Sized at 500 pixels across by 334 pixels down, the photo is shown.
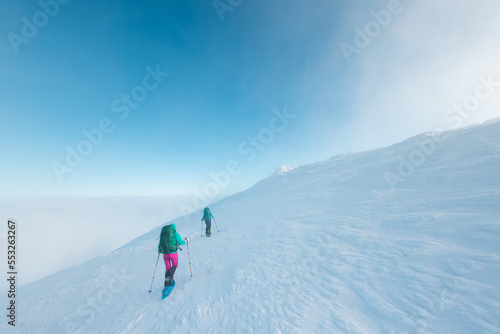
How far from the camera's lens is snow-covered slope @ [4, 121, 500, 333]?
13.0 feet

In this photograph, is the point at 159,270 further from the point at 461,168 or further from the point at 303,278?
the point at 461,168

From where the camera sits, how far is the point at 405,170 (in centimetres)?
1358

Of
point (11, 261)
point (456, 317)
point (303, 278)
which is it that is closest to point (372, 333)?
point (456, 317)

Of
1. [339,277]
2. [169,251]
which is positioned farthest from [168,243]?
[339,277]

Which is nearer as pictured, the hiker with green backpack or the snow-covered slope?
the snow-covered slope

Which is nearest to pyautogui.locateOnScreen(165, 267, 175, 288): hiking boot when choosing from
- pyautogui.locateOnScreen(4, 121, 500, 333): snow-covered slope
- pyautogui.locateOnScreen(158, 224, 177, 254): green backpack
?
pyautogui.locateOnScreen(4, 121, 500, 333): snow-covered slope

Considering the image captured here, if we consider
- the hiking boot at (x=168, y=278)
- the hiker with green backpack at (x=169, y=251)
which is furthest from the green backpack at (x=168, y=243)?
the hiking boot at (x=168, y=278)

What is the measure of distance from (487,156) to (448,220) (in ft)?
29.5

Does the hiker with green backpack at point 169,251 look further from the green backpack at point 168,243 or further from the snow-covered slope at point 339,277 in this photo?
the snow-covered slope at point 339,277

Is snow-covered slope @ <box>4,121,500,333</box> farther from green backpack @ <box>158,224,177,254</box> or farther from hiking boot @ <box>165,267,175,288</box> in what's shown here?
green backpack @ <box>158,224,177,254</box>

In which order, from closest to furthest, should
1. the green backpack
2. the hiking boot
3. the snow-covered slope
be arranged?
the snow-covered slope → the hiking boot → the green backpack

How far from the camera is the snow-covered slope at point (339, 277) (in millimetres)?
3977

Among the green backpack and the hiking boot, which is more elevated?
the green backpack

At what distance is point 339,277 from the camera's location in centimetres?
542
